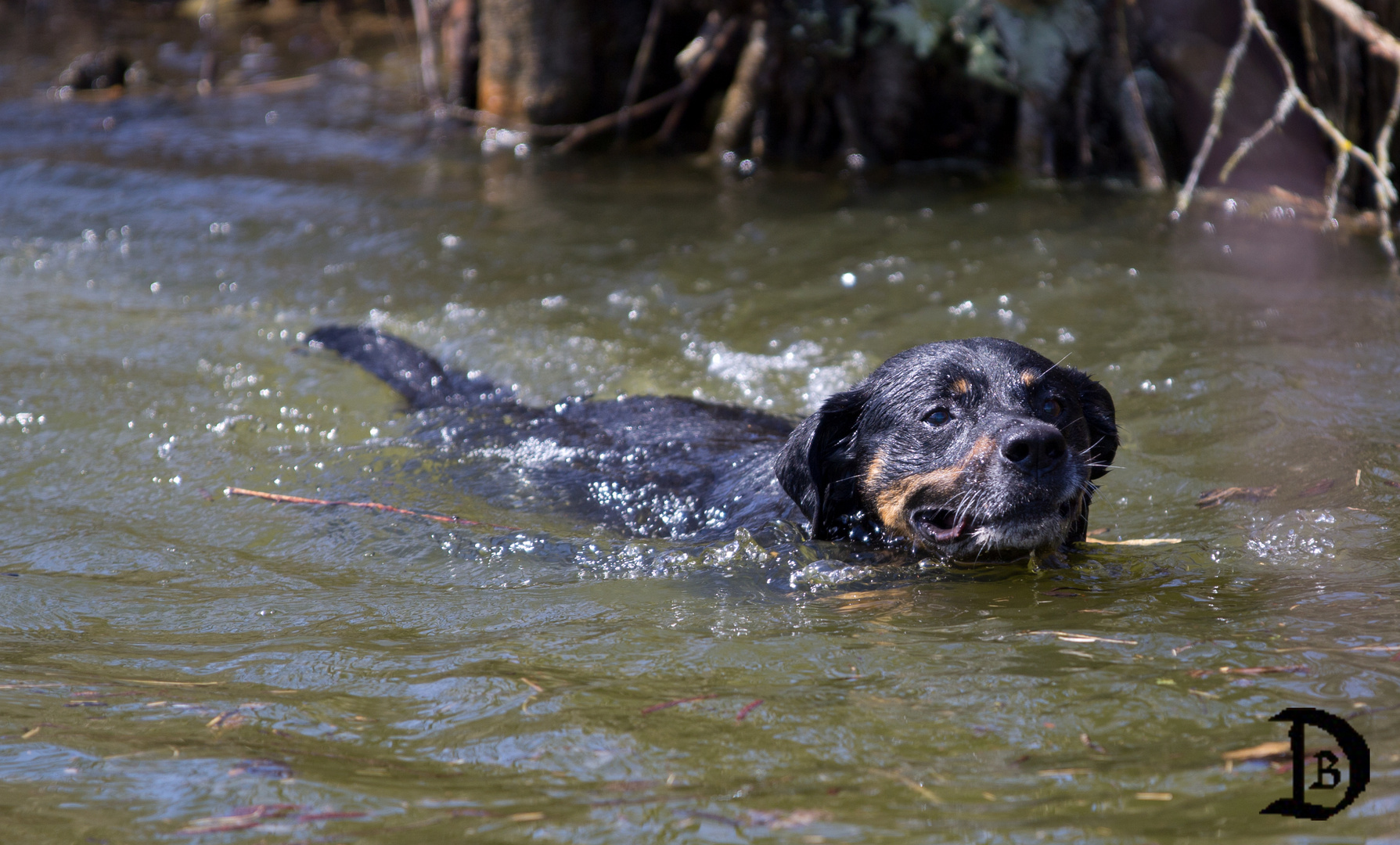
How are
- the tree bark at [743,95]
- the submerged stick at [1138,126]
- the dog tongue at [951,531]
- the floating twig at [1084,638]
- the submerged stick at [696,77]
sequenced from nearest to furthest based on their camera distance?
the floating twig at [1084,638] → the dog tongue at [951,531] → the submerged stick at [1138,126] → the tree bark at [743,95] → the submerged stick at [696,77]

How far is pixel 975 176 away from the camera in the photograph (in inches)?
355

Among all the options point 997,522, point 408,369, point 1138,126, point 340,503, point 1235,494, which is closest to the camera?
point 997,522

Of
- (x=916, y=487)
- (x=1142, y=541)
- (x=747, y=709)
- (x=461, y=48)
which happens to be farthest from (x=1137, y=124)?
(x=747, y=709)

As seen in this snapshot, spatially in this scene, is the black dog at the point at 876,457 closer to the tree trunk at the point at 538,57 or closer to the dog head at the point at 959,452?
the dog head at the point at 959,452

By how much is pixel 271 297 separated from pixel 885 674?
543 centimetres

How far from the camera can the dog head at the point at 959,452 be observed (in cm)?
380

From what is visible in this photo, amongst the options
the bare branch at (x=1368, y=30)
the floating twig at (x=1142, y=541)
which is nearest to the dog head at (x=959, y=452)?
the floating twig at (x=1142, y=541)

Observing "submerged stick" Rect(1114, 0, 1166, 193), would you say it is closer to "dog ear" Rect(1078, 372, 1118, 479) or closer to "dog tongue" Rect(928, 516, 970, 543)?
"dog ear" Rect(1078, 372, 1118, 479)

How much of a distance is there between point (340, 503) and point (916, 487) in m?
2.36

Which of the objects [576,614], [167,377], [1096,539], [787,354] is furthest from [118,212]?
[1096,539]

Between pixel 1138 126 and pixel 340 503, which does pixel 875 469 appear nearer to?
pixel 340 503

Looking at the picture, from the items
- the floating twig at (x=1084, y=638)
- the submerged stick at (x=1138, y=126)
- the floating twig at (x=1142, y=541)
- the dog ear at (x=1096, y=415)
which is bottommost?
the floating twig at (x=1142, y=541)

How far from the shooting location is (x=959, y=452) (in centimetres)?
396

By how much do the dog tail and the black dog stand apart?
1.13ft
